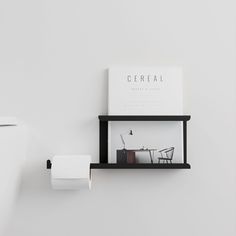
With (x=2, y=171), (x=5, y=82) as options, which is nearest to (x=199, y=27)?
(x=5, y=82)

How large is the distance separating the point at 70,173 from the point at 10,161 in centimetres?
20

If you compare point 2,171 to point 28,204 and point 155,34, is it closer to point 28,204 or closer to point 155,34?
point 28,204

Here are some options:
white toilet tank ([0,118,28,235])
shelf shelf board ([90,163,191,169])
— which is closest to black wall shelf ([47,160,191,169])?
shelf shelf board ([90,163,191,169])


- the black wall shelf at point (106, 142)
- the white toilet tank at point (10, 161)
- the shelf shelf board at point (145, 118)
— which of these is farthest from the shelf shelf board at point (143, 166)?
the white toilet tank at point (10, 161)

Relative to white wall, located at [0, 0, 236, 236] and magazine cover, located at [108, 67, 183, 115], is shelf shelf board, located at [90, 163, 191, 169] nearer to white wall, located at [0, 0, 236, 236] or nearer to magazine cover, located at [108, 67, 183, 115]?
white wall, located at [0, 0, 236, 236]

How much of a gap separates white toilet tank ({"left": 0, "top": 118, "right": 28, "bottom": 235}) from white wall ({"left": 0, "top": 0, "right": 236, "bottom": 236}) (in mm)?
51

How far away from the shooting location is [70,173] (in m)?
1.23

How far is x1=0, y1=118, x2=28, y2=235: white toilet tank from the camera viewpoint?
1150 millimetres

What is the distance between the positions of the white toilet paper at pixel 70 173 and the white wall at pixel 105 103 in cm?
11

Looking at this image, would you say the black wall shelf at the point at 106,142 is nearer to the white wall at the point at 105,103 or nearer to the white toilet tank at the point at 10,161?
the white wall at the point at 105,103

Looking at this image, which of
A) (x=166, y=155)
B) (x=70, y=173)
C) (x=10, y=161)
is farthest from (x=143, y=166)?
(x=10, y=161)

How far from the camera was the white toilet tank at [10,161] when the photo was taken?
3.77ft

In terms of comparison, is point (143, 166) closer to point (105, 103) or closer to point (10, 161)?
point (105, 103)

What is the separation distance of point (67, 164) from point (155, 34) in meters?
0.59
